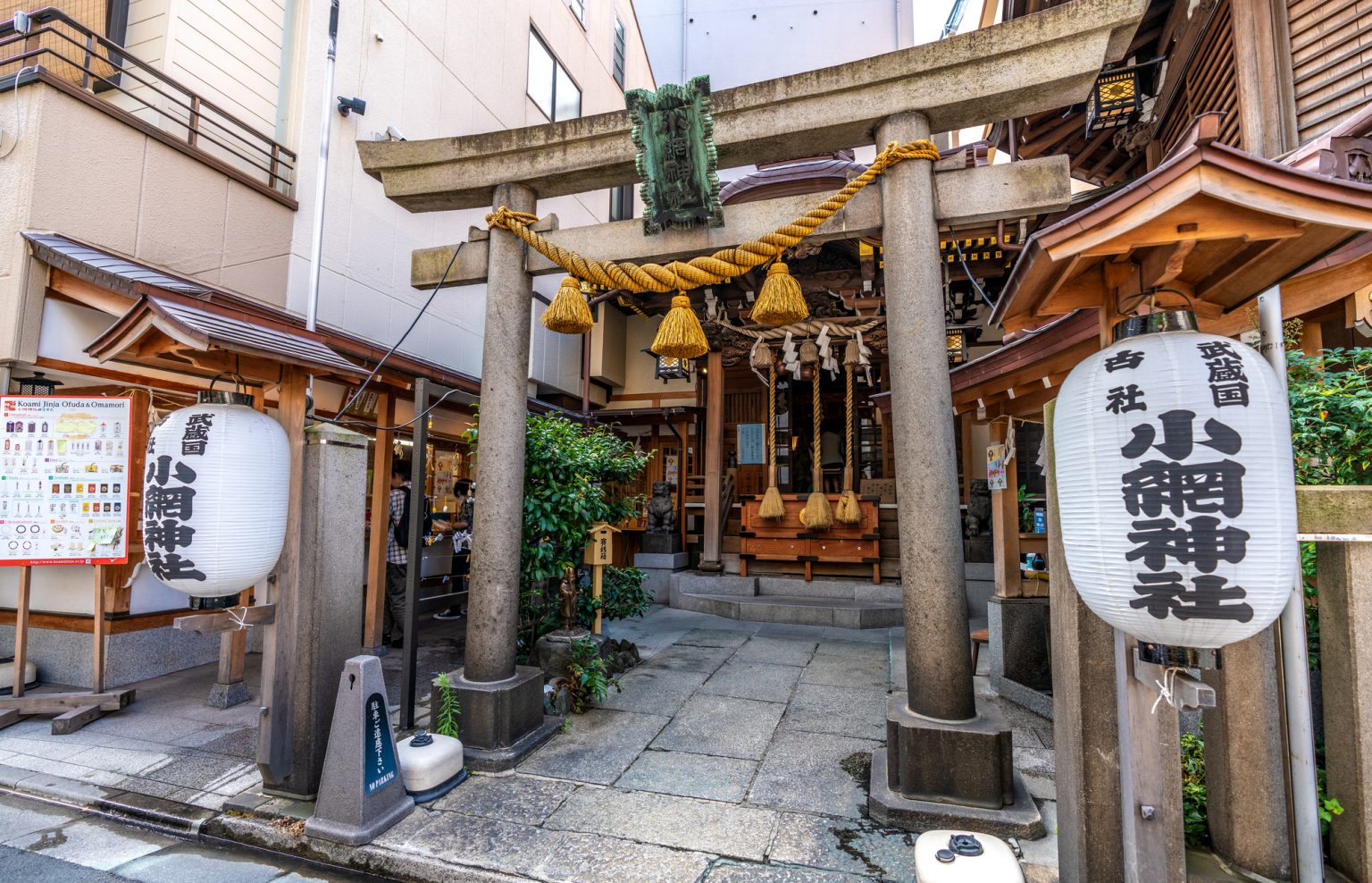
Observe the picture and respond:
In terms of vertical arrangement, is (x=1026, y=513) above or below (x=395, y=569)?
above

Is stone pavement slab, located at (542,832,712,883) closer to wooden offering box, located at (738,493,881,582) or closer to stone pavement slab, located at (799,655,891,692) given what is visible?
stone pavement slab, located at (799,655,891,692)

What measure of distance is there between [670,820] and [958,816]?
66.5 inches

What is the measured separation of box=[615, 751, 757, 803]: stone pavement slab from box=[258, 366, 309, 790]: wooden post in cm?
230

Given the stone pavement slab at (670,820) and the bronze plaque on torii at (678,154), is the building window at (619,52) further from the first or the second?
the stone pavement slab at (670,820)

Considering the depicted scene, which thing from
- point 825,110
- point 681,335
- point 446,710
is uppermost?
point 825,110

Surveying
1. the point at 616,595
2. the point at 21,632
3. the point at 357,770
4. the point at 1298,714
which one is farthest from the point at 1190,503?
the point at 21,632

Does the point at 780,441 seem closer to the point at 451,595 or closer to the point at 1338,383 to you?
the point at 451,595

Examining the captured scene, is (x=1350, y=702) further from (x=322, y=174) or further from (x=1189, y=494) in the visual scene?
(x=322, y=174)

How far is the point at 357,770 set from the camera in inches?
144

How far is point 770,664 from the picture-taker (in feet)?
24.6

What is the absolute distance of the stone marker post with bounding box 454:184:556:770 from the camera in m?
4.73

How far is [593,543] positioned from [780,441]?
29.6ft

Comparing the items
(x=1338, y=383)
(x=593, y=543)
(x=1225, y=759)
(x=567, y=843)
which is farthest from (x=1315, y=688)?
(x=593, y=543)

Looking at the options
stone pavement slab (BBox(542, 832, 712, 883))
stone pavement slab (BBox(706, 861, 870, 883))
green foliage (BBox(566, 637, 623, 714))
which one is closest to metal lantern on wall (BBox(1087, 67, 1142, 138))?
green foliage (BBox(566, 637, 623, 714))
